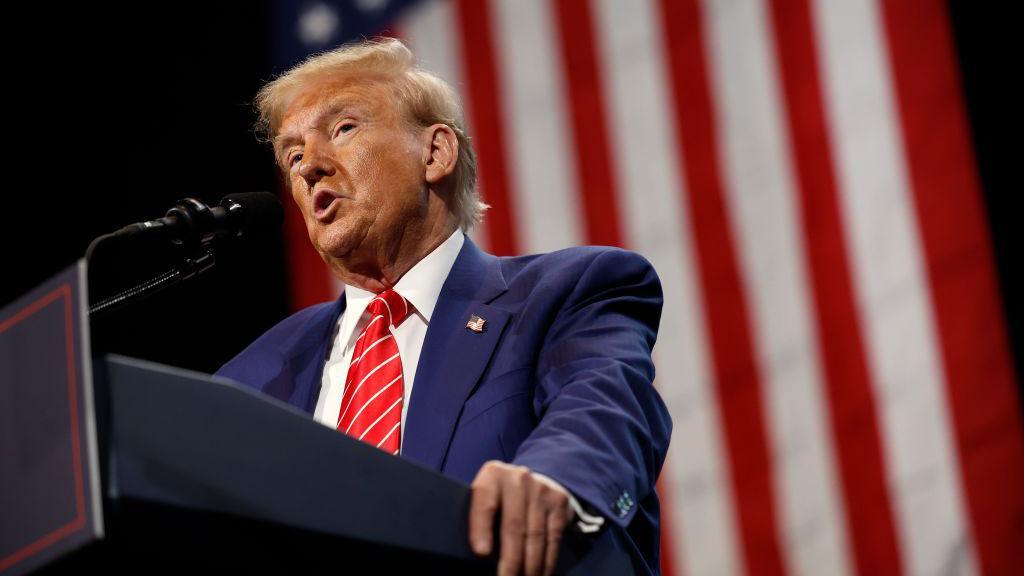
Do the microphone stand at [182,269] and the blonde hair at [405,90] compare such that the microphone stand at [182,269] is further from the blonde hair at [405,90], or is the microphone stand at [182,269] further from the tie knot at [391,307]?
the blonde hair at [405,90]

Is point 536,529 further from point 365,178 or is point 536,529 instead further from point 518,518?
point 365,178

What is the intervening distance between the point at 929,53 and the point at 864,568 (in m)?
1.24

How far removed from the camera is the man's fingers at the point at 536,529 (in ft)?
3.40

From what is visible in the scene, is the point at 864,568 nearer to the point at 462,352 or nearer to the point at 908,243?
the point at 908,243

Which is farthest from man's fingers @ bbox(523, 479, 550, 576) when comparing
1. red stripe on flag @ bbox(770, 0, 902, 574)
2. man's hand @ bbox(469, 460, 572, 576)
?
red stripe on flag @ bbox(770, 0, 902, 574)

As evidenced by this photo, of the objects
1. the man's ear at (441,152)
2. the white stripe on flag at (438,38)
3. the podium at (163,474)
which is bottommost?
the podium at (163,474)

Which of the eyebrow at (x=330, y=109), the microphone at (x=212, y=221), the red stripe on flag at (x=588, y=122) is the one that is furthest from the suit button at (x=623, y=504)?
the red stripe on flag at (x=588, y=122)

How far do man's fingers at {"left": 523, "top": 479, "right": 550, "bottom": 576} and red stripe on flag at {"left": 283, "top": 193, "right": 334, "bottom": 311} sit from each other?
2779mm

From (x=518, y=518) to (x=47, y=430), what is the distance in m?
0.39

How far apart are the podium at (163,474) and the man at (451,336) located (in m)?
0.13

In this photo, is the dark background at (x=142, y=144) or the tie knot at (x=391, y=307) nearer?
the tie knot at (x=391, y=307)

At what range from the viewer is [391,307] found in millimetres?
1837

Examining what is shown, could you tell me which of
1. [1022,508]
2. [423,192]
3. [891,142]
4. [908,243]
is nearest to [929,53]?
[891,142]

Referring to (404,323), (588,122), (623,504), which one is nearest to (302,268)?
(588,122)
